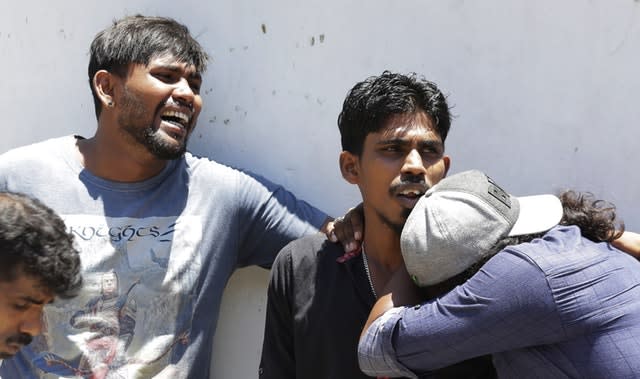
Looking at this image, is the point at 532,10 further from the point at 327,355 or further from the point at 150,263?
the point at 150,263

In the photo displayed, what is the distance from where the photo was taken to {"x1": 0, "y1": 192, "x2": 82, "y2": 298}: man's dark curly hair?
1.77 meters

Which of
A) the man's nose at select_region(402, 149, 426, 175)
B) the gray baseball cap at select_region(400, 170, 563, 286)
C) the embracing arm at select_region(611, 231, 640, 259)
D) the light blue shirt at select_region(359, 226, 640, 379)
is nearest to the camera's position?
the light blue shirt at select_region(359, 226, 640, 379)

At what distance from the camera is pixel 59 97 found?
3.49 metres

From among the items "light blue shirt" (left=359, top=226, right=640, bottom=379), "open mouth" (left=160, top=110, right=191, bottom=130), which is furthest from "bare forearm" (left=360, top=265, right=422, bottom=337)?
"open mouth" (left=160, top=110, right=191, bottom=130)

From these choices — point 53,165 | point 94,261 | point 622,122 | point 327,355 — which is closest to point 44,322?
point 94,261

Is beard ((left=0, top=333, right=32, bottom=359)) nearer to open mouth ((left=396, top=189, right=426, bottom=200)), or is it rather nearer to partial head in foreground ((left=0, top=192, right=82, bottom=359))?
partial head in foreground ((left=0, top=192, right=82, bottom=359))

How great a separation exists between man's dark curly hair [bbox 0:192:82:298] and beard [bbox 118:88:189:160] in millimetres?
831

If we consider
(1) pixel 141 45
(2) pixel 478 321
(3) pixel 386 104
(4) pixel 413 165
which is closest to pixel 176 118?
(1) pixel 141 45

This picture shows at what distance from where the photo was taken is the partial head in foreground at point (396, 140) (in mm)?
2324

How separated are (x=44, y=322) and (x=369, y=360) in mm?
1293

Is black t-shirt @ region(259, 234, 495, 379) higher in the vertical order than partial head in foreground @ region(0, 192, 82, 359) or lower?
lower

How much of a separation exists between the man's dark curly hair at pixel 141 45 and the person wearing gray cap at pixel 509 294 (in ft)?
4.07

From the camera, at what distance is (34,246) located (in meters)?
1.81

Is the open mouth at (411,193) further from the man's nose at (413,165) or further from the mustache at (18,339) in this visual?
the mustache at (18,339)
